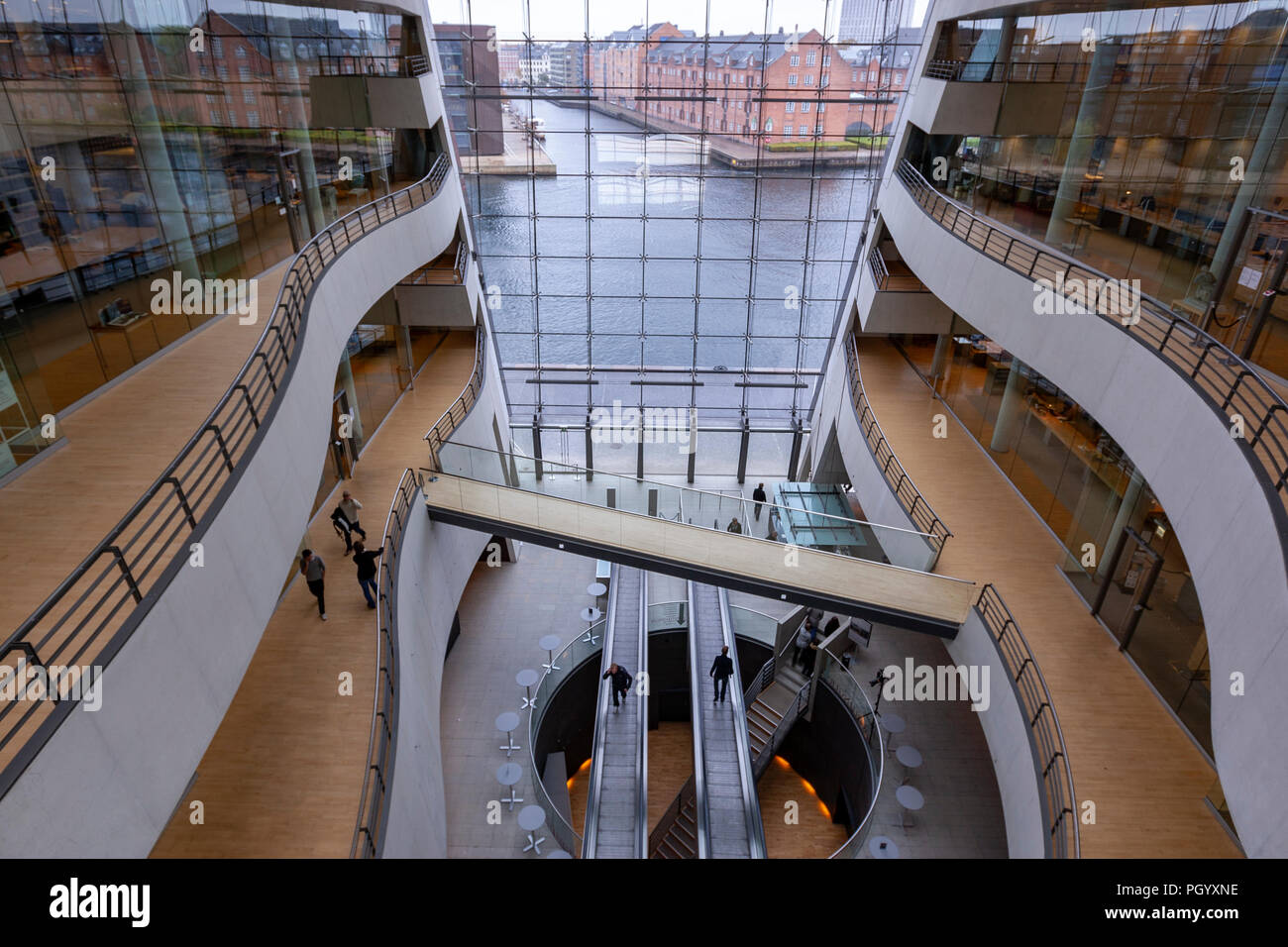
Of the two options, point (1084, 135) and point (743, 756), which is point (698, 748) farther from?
point (1084, 135)

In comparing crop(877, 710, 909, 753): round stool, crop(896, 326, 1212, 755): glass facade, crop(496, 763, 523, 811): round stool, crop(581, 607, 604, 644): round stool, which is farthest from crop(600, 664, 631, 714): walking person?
crop(896, 326, 1212, 755): glass facade

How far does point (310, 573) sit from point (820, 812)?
1048cm

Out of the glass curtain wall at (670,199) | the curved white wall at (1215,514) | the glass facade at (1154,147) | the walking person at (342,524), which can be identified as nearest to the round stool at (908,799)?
the curved white wall at (1215,514)

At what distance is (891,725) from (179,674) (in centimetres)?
1029

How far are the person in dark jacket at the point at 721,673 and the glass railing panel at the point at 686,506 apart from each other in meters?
2.71

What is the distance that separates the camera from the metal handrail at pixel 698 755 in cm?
1026

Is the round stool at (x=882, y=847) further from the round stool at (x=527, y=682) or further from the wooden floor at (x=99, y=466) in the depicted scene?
the wooden floor at (x=99, y=466)

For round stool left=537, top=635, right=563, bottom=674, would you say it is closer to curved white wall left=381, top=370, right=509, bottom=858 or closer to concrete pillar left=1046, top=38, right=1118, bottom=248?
curved white wall left=381, top=370, right=509, bottom=858

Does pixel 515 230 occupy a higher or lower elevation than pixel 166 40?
lower

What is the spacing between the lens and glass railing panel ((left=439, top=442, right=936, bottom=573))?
10.6 m
